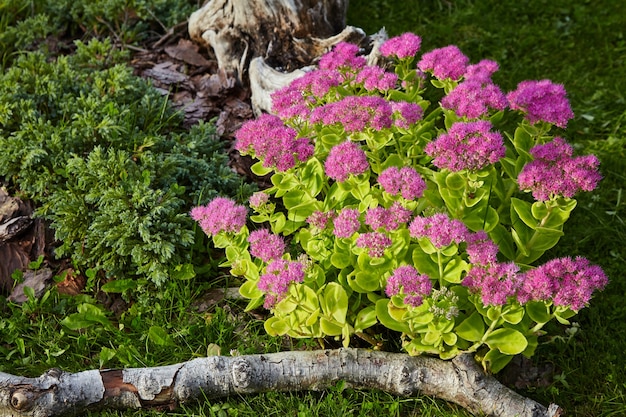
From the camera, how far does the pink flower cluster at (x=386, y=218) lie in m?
2.74

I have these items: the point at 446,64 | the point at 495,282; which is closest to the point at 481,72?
the point at 446,64

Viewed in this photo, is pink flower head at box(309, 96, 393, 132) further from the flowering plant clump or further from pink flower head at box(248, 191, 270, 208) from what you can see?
pink flower head at box(248, 191, 270, 208)

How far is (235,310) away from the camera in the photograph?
3.61 m

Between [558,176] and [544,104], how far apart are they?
439 mm

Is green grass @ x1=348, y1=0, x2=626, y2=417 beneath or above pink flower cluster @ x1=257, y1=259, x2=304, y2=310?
beneath

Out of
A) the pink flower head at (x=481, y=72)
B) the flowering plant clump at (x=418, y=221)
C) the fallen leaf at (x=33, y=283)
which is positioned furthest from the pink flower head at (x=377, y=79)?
the fallen leaf at (x=33, y=283)

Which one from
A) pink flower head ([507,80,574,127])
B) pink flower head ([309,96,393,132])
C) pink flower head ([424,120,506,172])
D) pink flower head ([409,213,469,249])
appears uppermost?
pink flower head ([309,96,393,132])

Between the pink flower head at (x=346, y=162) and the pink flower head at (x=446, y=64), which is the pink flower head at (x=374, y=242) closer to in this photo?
the pink flower head at (x=346, y=162)

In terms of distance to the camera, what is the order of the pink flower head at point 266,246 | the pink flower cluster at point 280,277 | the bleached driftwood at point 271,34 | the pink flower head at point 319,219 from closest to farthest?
the pink flower cluster at point 280,277 → the pink flower head at point 266,246 → the pink flower head at point 319,219 → the bleached driftwood at point 271,34

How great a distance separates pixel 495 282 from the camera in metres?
2.65

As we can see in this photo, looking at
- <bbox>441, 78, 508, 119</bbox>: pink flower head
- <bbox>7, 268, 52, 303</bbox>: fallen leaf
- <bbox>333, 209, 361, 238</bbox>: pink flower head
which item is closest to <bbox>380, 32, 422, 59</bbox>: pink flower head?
<bbox>441, 78, 508, 119</bbox>: pink flower head

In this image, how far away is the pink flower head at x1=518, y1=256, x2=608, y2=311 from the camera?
103 inches

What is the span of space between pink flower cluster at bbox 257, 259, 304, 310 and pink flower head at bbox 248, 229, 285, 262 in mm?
48

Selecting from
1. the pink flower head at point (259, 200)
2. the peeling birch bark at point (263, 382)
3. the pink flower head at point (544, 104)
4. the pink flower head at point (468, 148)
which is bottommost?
the peeling birch bark at point (263, 382)
